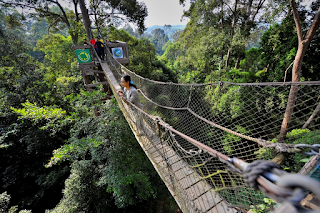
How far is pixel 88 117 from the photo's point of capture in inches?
119

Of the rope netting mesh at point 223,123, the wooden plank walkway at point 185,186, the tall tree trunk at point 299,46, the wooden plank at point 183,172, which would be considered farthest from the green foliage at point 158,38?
the wooden plank at point 183,172

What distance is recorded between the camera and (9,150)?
4930 mm

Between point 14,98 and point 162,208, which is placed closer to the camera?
point 14,98

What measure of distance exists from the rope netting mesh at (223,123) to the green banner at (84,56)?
59cm

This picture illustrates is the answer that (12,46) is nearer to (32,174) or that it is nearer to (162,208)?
(32,174)

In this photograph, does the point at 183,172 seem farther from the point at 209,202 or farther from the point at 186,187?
the point at 209,202

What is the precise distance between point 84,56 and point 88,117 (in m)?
1.83

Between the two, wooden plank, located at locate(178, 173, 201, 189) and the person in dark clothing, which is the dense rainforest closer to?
the person in dark clothing

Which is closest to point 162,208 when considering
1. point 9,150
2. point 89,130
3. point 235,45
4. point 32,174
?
point 89,130

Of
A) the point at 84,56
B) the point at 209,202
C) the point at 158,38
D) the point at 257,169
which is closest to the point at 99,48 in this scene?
the point at 84,56

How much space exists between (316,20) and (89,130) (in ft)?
15.5

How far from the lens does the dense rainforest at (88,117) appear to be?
2.92 meters

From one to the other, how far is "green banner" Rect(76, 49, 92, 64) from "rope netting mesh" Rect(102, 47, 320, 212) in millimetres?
594

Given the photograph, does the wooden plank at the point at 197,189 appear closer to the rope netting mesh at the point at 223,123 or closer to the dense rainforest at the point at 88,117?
the rope netting mesh at the point at 223,123
